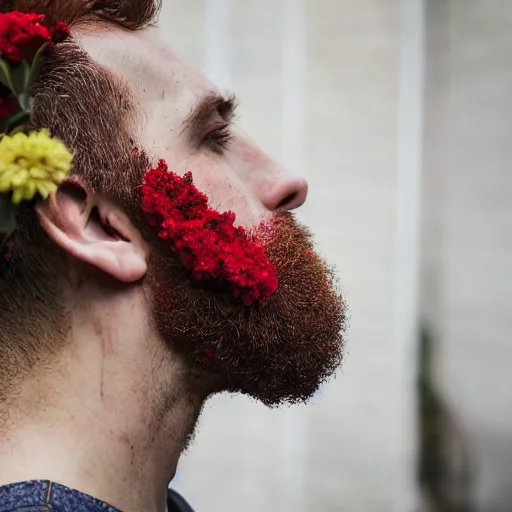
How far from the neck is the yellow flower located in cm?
35

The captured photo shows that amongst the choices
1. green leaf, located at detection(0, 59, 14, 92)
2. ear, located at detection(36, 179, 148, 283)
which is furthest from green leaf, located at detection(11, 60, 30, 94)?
ear, located at detection(36, 179, 148, 283)

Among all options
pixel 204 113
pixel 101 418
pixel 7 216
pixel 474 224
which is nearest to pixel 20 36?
pixel 7 216

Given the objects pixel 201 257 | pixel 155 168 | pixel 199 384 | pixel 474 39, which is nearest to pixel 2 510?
pixel 199 384

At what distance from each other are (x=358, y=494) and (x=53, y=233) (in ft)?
15.0

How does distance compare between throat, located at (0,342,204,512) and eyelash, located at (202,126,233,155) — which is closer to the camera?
throat, located at (0,342,204,512)

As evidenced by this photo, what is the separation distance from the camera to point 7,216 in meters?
1.95

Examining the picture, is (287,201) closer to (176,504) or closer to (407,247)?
(176,504)

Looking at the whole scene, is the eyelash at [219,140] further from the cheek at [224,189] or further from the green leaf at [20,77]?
the green leaf at [20,77]

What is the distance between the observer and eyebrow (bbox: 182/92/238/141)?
2.19 metres

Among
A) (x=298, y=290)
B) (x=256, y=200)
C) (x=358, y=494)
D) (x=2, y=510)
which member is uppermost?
(x=256, y=200)

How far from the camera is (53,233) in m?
1.99

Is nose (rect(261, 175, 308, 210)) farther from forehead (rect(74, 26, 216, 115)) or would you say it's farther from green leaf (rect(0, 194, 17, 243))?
green leaf (rect(0, 194, 17, 243))

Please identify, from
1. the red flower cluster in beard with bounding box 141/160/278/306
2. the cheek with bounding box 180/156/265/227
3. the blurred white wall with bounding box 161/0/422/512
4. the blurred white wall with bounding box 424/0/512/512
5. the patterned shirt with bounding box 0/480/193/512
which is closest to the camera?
the patterned shirt with bounding box 0/480/193/512

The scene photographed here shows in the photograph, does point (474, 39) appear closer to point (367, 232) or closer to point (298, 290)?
point (367, 232)
